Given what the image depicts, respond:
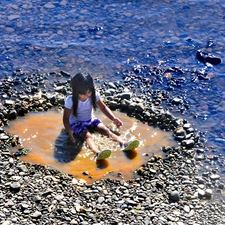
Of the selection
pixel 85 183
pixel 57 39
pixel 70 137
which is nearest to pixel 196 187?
pixel 85 183

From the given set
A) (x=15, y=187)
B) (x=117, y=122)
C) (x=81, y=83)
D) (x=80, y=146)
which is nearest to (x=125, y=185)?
(x=80, y=146)

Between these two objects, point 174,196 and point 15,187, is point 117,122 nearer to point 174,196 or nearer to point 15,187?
point 174,196

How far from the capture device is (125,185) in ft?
36.8

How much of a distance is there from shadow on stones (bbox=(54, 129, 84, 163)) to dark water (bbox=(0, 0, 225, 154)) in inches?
124

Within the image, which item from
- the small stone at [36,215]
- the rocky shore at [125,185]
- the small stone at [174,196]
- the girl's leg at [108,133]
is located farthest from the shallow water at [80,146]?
the small stone at [36,215]

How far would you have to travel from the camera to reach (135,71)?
1612 centimetres

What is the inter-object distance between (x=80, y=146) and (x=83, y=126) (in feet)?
1.91

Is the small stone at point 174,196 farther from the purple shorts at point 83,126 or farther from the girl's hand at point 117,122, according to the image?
the purple shorts at point 83,126

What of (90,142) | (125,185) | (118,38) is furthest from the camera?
(118,38)

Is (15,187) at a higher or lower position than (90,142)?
higher

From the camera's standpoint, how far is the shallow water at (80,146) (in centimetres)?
1180

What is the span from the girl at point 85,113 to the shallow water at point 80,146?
20cm

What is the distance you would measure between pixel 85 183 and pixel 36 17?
935cm

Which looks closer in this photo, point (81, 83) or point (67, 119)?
point (81, 83)
